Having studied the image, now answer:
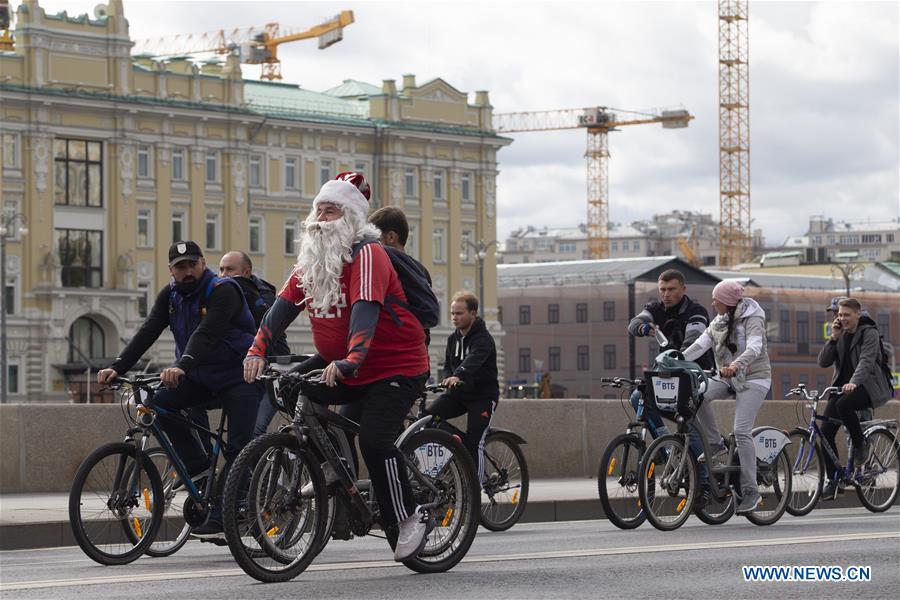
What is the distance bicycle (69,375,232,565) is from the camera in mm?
10234

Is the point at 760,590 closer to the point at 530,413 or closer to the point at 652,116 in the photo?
the point at 530,413

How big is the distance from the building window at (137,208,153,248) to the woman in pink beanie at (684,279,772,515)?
73817 millimetres

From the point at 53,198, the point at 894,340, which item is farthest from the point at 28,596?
the point at 894,340

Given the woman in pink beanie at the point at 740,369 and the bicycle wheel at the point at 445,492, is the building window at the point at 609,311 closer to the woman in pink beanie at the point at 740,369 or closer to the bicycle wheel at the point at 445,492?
the woman in pink beanie at the point at 740,369

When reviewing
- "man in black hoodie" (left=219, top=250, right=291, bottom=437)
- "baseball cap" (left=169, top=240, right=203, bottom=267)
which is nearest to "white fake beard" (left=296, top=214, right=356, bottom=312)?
"baseball cap" (left=169, top=240, right=203, bottom=267)

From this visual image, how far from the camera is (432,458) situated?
30.8 feet

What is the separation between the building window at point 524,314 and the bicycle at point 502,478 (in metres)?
97.0

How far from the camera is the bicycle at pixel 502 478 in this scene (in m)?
14.1

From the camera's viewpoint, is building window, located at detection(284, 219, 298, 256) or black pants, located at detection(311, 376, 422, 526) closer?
black pants, located at detection(311, 376, 422, 526)

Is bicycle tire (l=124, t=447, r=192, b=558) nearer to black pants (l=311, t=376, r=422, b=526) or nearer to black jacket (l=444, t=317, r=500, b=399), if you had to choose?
black pants (l=311, t=376, r=422, b=526)

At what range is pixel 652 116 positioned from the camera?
159 meters

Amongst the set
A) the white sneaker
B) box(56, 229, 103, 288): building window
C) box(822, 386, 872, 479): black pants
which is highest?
box(56, 229, 103, 288): building window

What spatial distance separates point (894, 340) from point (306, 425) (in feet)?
364

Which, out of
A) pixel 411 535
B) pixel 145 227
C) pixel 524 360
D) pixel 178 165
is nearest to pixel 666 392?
pixel 411 535
